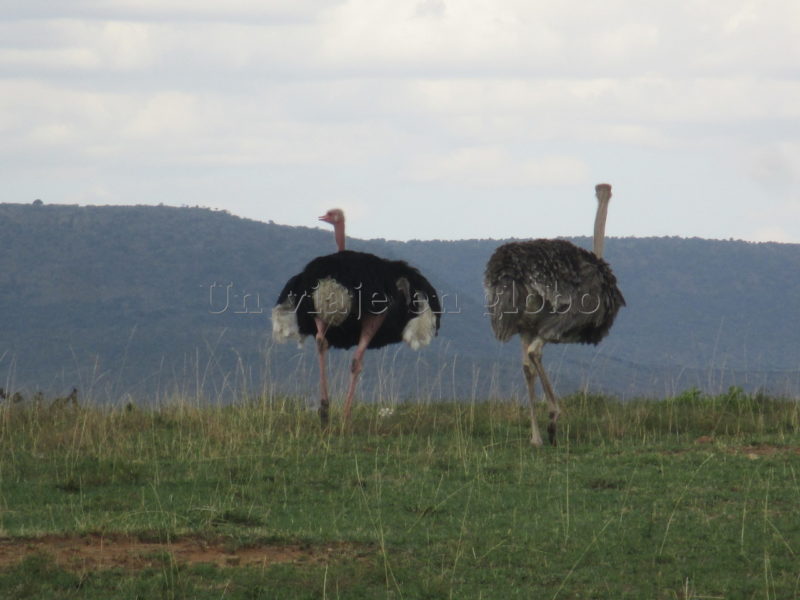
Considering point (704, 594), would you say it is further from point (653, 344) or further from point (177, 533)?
point (653, 344)

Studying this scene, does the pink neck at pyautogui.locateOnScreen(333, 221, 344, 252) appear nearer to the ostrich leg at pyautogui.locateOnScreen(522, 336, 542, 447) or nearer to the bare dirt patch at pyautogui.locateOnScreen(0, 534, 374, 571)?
the ostrich leg at pyautogui.locateOnScreen(522, 336, 542, 447)

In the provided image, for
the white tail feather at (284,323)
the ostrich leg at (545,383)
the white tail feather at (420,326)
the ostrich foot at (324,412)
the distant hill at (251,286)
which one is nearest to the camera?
the ostrich leg at (545,383)

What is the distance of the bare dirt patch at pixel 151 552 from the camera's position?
25.4 ft

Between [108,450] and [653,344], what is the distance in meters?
81.3

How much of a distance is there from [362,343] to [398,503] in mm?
4282

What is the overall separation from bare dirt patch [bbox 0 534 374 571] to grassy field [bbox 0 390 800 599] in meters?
0.02

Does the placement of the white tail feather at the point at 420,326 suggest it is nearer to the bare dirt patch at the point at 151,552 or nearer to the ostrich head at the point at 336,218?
the ostrich head at the point at 336,218

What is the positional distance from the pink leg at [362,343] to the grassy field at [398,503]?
24cm

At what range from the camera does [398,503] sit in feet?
31.8

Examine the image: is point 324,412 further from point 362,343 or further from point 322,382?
point 362,343

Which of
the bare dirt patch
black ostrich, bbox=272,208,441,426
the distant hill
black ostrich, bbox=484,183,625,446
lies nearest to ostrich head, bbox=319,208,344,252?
black ostrich, bbox=272,208,441,426

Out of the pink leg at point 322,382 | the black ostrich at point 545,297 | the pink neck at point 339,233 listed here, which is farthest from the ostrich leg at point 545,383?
the pink neck at point 339,233

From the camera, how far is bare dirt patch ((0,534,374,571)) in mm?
7754

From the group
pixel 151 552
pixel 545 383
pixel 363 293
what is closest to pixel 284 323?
pixel 363 293
